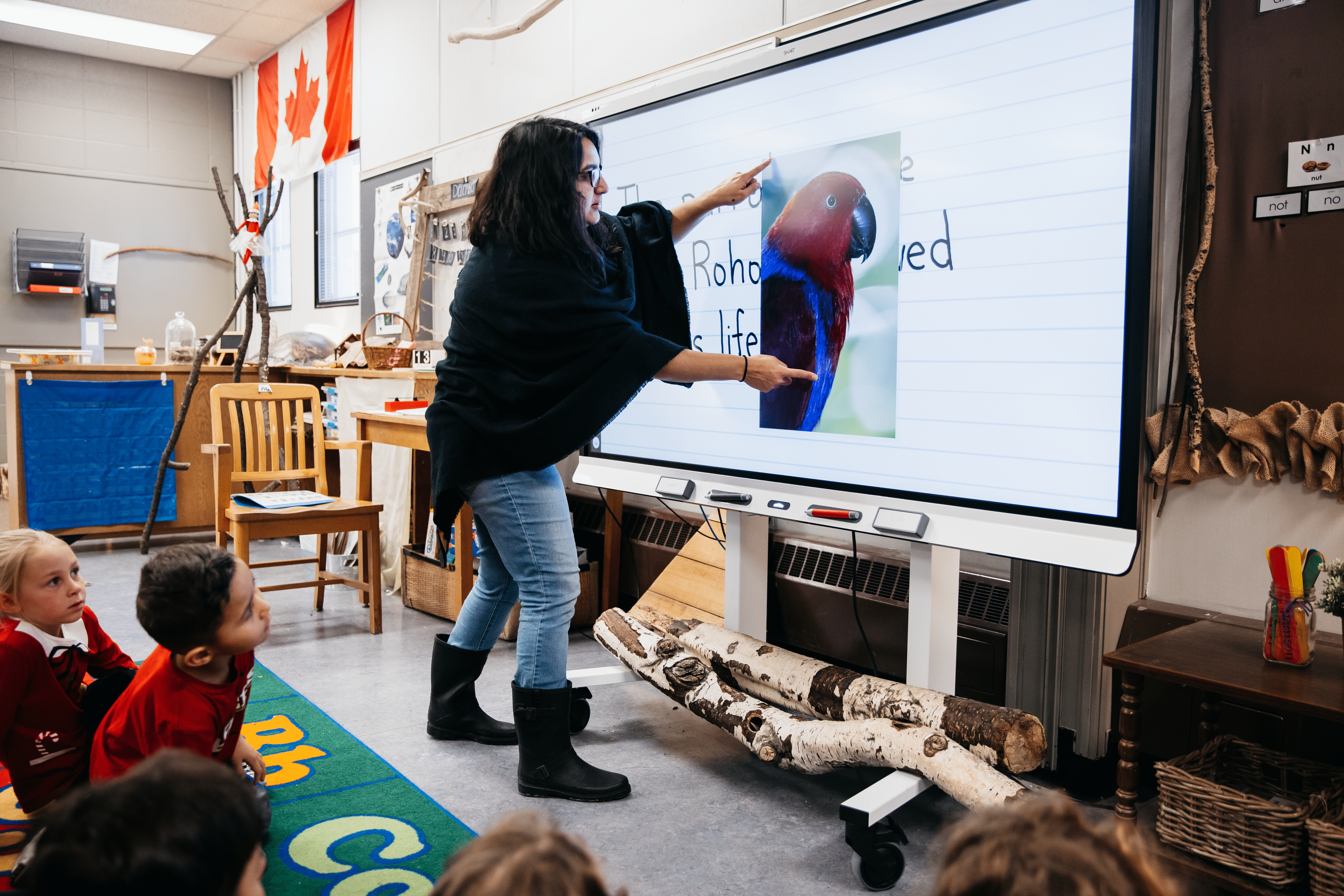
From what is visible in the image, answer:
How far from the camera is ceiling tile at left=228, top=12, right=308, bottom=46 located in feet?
18.9

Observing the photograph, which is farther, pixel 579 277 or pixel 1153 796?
pixel 1153 796

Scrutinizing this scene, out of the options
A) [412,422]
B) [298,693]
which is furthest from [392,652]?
[412,422]

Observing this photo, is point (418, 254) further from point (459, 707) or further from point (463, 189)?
point (459, 707)

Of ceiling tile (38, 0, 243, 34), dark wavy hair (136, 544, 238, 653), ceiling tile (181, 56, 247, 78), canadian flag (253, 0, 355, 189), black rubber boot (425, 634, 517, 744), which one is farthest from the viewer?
ceiling tile (181, 56, 247, 78)

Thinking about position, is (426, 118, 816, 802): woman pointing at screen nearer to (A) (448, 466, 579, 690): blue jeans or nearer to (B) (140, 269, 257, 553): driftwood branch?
(A) (448, 466, 579, 690): blue jeans

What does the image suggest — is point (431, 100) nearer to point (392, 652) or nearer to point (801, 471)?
point (392, 652)

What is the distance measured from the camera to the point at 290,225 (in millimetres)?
6309

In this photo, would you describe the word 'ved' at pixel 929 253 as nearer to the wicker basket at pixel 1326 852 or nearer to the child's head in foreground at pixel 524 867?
the wicker basket at pixel 1326 852

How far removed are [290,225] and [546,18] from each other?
330 centimetres

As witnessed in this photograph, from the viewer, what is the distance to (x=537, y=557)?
6.40 feet

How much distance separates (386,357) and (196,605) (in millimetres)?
2644

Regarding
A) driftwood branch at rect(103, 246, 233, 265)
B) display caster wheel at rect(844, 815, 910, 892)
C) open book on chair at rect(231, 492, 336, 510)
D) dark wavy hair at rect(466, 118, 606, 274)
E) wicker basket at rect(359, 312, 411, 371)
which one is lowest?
display caster wheel at rect(844, 815, 910, 892)

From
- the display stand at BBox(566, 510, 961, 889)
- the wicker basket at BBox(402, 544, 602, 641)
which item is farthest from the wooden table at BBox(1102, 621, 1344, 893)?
the wicker basket at BBox(402, 544, 602, 641)

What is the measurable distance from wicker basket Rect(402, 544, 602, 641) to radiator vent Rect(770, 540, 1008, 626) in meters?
0.72
